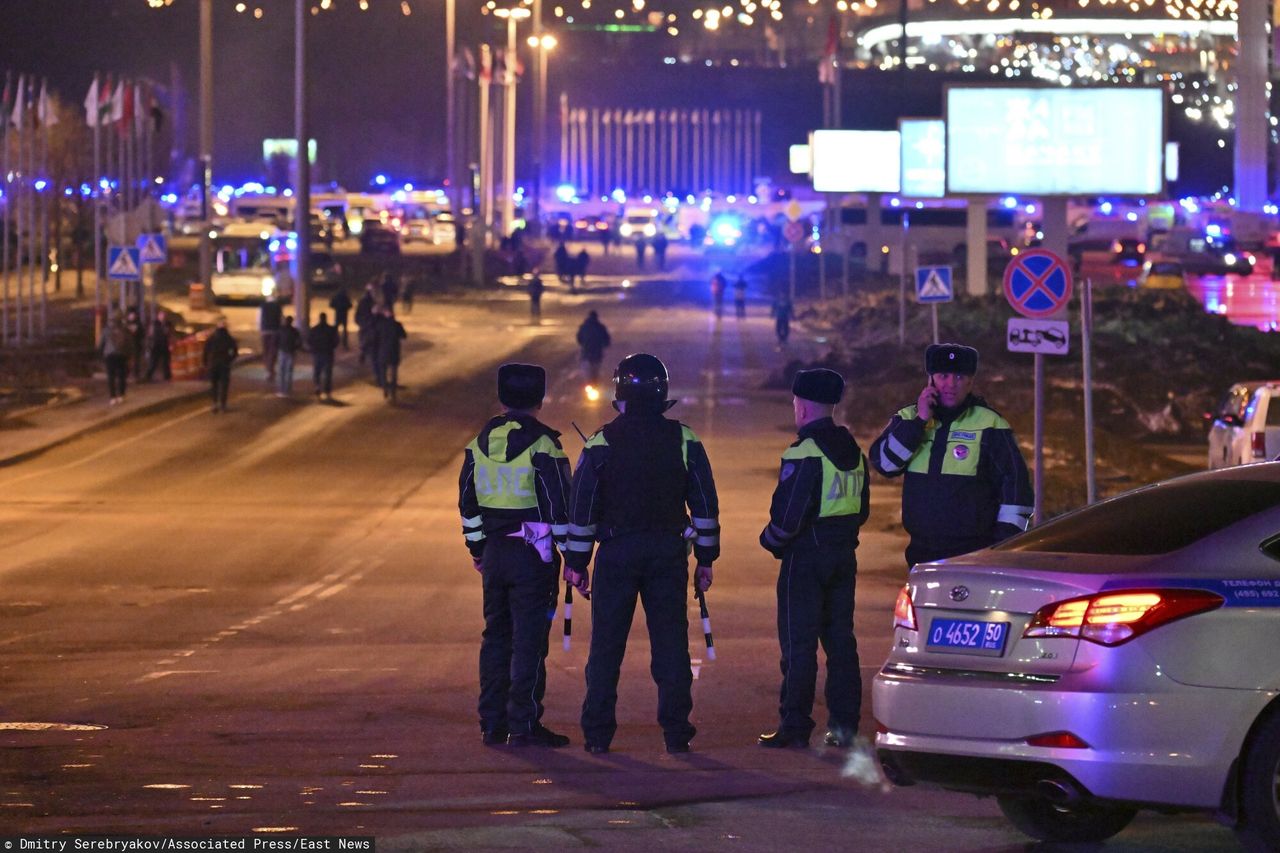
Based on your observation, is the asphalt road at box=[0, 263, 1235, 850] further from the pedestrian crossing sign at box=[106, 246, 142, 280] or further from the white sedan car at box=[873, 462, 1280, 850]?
the pedestrian crossing sign at box=[106, 246, 142, 280]

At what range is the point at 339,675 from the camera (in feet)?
37.2

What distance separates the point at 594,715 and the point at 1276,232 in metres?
94.8

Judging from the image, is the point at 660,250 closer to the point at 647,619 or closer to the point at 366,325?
the point at 366,325

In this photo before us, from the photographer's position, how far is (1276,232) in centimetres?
9694

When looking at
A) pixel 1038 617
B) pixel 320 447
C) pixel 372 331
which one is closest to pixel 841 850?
pixel 1038 617

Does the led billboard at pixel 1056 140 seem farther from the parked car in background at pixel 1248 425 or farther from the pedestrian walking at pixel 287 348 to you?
the parked car in background at pixel 1248 425

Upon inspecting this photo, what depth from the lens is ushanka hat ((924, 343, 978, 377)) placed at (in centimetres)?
858

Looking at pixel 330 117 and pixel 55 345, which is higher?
pixel 330 117

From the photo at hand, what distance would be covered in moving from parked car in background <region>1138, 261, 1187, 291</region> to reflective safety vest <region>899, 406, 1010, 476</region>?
4939 centimetres

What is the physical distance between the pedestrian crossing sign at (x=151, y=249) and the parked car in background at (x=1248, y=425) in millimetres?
20668

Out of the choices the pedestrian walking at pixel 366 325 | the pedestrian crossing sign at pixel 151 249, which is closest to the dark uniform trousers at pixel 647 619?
the pedestrian walking at pixel 366 325

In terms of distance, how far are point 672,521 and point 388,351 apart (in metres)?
25.3

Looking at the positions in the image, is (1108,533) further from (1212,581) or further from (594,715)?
(594,715)

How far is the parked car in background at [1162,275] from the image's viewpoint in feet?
196
